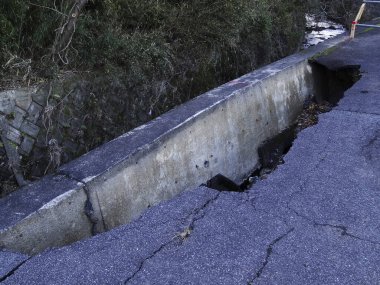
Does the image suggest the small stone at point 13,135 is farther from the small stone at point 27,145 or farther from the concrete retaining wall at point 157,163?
the concrete retaining wall at point 157,163

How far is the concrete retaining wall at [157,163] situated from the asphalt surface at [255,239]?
0.35 meters

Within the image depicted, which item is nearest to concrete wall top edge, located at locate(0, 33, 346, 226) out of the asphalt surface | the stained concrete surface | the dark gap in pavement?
the stained concrete surface

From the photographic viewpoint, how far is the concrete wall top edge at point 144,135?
368cm

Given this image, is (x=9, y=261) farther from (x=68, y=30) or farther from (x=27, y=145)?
(x=68, y=30)

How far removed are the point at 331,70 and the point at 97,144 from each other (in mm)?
4069

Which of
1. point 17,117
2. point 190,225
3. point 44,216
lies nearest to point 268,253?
point 190,225

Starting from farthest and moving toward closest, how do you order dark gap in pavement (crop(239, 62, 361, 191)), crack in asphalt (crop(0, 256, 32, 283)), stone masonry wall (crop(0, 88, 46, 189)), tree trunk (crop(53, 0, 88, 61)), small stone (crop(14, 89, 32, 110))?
dark gap in pavement (crop(239, 62, 361, 191)), tree trunk (crop(53, 0, 88, 61)), small stone (crop(14, 89, 32, 110)), stone masonry wall (crop(0, 88, 46, 189)), crack in asphalt (crop(0, 256, 32, 283))

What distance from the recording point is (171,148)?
169 inches

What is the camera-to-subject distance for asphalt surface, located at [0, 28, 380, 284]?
272 centimetres

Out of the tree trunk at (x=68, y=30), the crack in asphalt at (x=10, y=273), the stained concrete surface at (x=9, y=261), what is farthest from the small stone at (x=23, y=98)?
the crack in asphalt at (x=10, y=273)

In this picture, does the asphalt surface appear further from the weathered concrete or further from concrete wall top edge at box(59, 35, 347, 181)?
concrete wall top edge at box(59, 35, 347, 181)

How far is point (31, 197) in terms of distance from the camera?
130 inches

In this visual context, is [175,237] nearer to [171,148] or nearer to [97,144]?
[171,148]

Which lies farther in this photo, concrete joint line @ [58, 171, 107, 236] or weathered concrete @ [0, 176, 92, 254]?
concrete joint line @ [58, 171, 107, 236]
